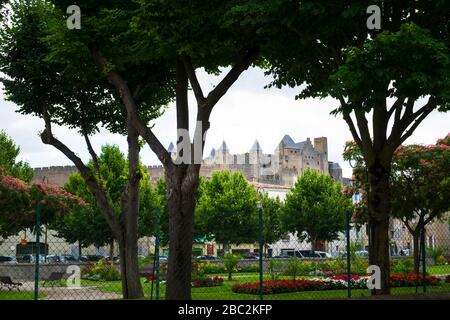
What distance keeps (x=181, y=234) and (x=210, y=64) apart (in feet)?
15.6

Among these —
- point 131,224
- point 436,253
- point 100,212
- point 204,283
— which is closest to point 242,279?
point 204,283

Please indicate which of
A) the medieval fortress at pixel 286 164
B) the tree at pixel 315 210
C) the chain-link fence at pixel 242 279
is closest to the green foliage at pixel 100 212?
the chain-link fence at pixel 242 279

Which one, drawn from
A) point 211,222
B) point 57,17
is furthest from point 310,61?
point 211,222

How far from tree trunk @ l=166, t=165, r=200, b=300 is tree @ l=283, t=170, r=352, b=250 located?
156 feet

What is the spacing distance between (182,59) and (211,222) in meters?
45.0

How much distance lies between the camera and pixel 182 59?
1461 cm

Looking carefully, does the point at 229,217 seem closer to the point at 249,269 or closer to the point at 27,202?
the point at 249,269

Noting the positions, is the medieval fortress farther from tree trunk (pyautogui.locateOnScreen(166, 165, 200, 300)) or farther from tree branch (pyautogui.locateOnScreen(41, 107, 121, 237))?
tree trunk (pyautogui.locateOnScreen(166, 165, 200, 300))

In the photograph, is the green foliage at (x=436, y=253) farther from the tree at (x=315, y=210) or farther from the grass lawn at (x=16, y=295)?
the tree at (x=315, y=210)

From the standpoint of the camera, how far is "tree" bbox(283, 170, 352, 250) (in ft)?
201

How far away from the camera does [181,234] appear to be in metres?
13.5

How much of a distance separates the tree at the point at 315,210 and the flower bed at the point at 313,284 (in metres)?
34.5

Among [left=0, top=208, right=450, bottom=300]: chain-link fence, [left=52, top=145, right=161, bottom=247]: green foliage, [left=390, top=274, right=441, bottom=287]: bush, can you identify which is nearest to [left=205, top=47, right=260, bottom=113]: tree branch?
[left=0, top=208, right=450, bottom=300]: chain-link fence
